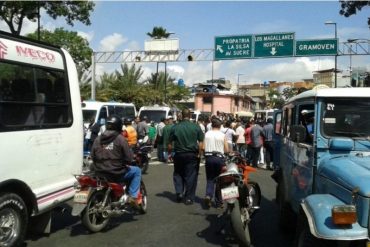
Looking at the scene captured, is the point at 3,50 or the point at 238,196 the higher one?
the point at 3,50

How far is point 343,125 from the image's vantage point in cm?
579

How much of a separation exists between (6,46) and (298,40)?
25399 mm

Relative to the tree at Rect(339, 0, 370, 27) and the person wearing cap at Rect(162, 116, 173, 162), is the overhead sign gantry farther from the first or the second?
the person wearing cap at Rect(162, 116, 173, 162)

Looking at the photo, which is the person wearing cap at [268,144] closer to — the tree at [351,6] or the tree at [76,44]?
the tree at [351,6]

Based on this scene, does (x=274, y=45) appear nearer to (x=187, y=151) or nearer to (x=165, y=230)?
(x=187, y=151)

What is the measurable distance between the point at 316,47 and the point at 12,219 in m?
25.7

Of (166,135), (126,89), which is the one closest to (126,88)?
(126,89)

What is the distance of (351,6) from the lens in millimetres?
23562

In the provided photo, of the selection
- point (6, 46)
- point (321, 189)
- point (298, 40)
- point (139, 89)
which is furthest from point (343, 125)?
point (139, 89)

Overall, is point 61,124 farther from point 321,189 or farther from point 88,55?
point 88,55

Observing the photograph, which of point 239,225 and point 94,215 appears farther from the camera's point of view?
point 94,215

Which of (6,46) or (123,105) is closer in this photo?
(6,46)

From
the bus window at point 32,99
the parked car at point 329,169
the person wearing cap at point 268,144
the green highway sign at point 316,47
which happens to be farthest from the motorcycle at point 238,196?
the green highway sign at point 316,47

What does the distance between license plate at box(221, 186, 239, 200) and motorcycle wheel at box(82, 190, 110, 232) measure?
187cm
